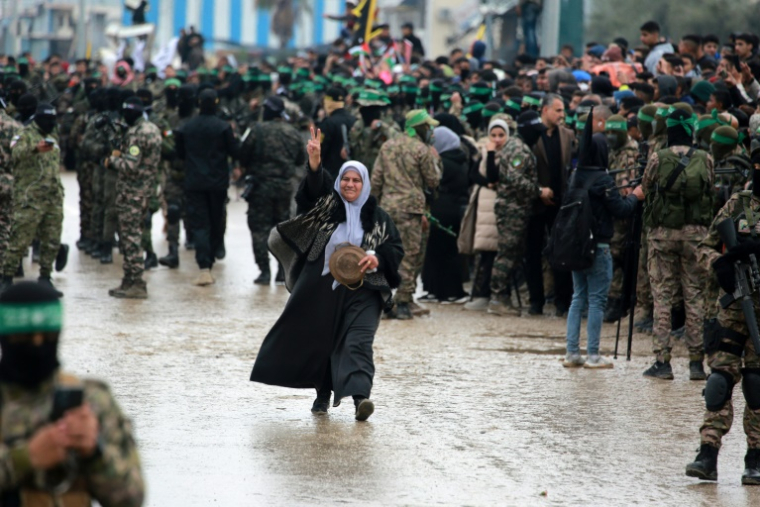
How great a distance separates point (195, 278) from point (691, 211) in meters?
7.44

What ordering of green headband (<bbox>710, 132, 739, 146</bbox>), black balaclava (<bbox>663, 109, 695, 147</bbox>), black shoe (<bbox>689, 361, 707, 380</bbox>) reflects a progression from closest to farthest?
black balaclava (<bbox>663, 109, 695, 147</bbox>) < green headband (<bbox>710, 132, 739, 146</bbox>) < black shoe (<bbox>689, 361, 707, 380</bbox>)

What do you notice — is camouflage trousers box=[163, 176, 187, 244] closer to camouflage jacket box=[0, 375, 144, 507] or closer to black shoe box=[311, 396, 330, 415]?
black shoe box=[311, 396, 330, 415]

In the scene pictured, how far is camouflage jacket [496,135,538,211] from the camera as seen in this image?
1311 centimetres

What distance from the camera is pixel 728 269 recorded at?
7.05 meters

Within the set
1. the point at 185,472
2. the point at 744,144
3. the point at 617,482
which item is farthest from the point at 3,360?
the point at 744,144

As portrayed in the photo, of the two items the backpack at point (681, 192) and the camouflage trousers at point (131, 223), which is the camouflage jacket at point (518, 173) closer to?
the backpack at point (681, 192)

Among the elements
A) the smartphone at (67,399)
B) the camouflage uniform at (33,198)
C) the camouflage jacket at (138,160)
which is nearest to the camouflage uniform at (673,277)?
the camouflage jacket at (138,160)

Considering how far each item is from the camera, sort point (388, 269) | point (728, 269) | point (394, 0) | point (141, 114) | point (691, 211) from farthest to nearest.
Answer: point (394, 0)
point (141, 114)
point (691, 211)
point (388, 269)
point (728, 269)

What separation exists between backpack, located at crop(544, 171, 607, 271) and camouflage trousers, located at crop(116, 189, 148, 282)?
5165 millimetres

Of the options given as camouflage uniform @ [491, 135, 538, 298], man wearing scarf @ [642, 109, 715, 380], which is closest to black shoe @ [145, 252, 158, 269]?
camouflage uniform @ [491, 135, 538, 298]

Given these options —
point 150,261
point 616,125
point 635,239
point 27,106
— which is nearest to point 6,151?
point 27,106

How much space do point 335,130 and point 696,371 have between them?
580 centimetres

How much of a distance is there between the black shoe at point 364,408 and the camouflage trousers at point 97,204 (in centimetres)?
887

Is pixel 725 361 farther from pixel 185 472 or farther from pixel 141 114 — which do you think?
pixel 141 114
